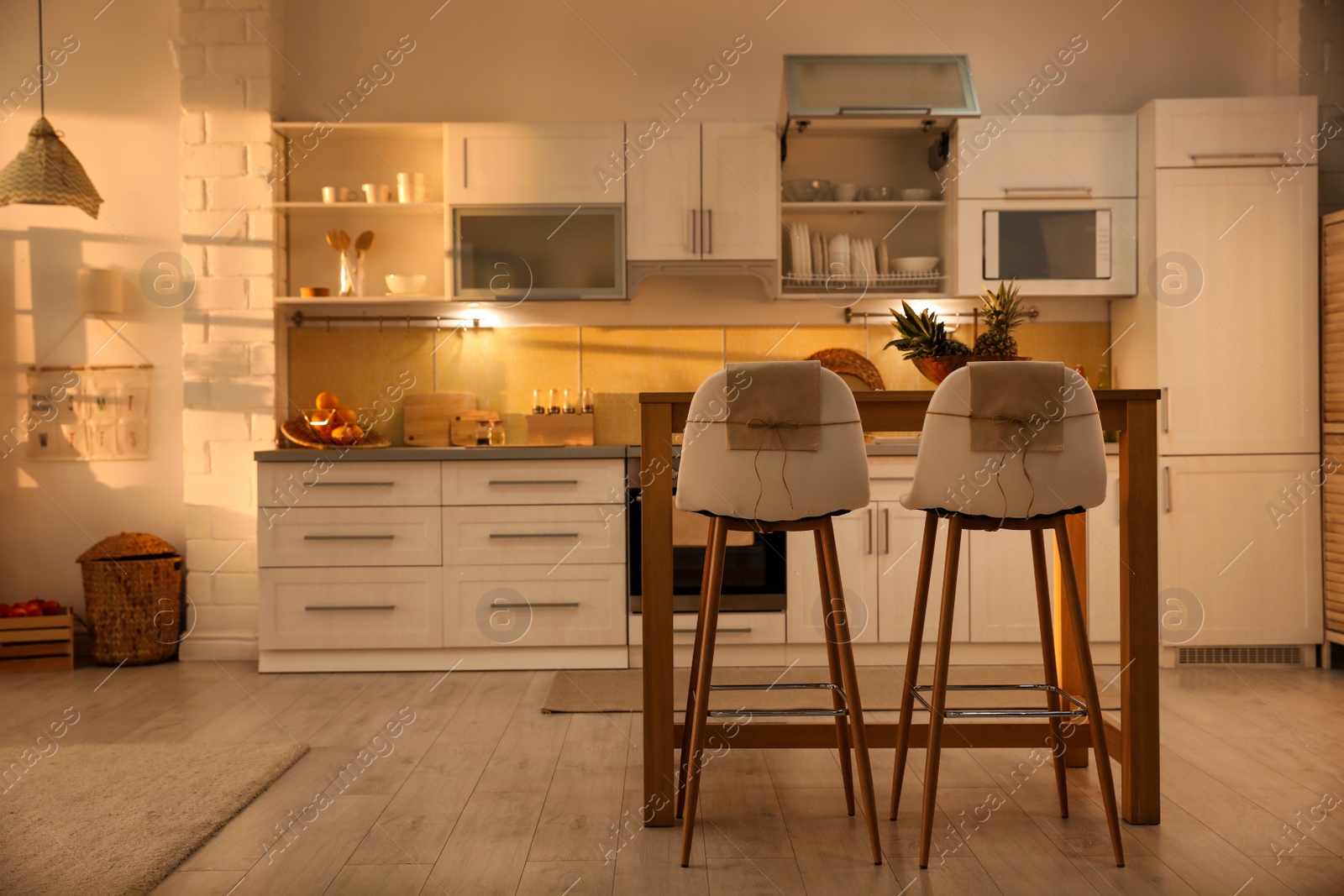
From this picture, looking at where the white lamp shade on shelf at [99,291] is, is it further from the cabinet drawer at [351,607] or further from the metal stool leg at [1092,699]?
the metal stool leg at [1092,699]

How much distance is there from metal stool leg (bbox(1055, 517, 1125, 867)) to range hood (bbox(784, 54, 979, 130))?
234 cm

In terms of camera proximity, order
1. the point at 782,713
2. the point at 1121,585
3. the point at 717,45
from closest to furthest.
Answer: the point at 782,713, the point at 1121,585, the point at 717,45

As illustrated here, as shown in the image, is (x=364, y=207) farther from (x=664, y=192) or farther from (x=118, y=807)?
(x=118, y=807)

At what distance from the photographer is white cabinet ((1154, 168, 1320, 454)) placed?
380cm

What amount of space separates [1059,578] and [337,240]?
315cm

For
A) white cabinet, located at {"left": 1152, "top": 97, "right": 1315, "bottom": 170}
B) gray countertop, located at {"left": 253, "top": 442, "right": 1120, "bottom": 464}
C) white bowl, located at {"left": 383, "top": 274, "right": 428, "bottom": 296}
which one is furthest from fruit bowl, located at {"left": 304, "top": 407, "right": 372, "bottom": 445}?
white cabinet, located at {"left": 1152, "top": 97, "right": 1315, "bottom": 170}

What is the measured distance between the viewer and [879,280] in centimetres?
411

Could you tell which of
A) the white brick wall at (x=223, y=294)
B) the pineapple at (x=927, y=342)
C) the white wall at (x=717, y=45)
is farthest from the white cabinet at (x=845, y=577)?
the white brick wall at (x=223, y=294)

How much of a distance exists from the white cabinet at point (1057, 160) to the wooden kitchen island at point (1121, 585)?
2022mm

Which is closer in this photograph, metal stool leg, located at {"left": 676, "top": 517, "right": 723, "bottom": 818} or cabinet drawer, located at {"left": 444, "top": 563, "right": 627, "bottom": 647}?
metal stool leg, located at {"left": 676, "top": 517, "right": 723, "bottom": 818}

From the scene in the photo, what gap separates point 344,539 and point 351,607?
0.27 meters

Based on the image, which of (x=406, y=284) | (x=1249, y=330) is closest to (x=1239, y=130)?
(x=1249, y=330)

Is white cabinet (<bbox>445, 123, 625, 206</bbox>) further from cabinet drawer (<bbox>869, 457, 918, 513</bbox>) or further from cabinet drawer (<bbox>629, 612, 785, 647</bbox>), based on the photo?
cabinet drawer (<bbox>629, 612, 785, 647</bbox>)

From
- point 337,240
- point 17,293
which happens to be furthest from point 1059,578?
point 17,293
